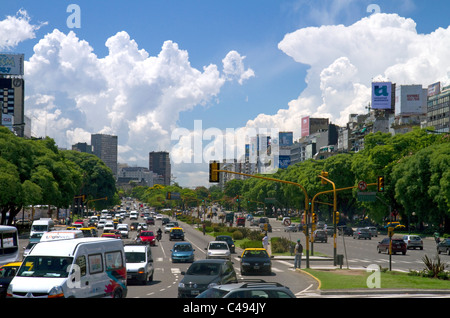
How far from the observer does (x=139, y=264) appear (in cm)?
2564

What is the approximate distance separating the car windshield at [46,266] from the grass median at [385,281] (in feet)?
39.4

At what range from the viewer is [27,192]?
217ft

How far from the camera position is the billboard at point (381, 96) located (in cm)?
14912

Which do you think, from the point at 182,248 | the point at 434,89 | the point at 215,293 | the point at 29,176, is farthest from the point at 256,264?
the point at 434,89

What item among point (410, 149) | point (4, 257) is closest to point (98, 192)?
Result: point (410, 149)

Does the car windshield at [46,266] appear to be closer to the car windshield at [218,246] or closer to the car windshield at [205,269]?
the car windshield at [205,269]

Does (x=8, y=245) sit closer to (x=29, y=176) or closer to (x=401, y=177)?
(x=29, y=176)

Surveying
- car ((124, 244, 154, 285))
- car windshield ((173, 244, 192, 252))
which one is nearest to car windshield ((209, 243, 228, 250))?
car windshield ((173, 244, 192, 252))

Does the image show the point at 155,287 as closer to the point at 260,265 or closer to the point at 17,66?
the point at 260,265

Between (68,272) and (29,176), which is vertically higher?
(29,176)

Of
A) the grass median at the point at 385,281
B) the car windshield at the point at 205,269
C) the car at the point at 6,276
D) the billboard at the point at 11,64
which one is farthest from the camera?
the billboard at the point at 11,64

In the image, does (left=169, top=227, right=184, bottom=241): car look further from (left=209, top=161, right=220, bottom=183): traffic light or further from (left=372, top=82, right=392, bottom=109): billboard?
(left=372, top=82, right=392, bottom=109): billboard

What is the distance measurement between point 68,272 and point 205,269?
6.31 metres

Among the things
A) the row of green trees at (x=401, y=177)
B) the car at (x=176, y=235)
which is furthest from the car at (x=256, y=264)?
the car at (x=176, y=235)
